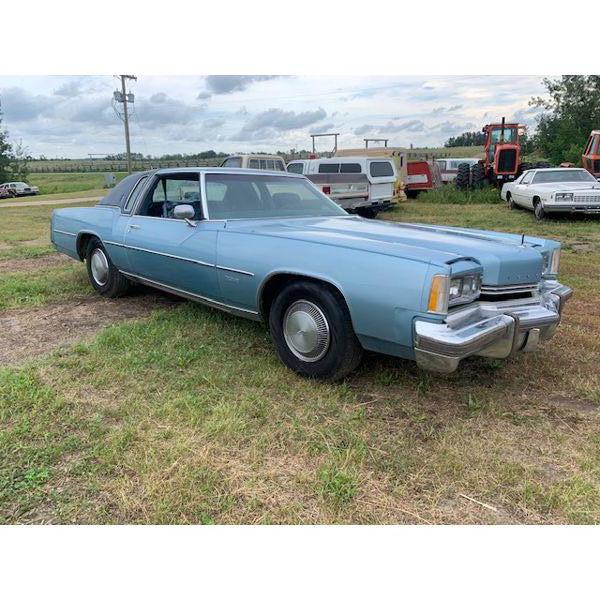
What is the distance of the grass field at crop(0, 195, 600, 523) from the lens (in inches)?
85.1

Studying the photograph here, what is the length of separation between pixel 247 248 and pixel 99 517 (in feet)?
6.37

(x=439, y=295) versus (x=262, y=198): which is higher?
(x=262, y=198)

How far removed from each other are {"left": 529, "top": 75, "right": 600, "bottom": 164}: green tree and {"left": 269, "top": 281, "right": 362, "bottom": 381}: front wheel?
28846 mm

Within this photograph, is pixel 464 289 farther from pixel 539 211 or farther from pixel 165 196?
pixel 539 211

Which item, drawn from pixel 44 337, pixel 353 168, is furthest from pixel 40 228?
pixel 44 337

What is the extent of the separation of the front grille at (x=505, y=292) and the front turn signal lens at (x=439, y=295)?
48 cm

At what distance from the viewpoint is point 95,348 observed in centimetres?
379

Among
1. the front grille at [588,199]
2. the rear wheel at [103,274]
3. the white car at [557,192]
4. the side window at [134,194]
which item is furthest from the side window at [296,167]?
the side window at [134,194]

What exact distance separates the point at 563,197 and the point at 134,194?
Result: 942cm

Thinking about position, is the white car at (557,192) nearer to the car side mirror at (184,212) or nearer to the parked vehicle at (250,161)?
the parked vehicle at (250,161)

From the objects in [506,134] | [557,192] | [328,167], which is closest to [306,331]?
[557,192]

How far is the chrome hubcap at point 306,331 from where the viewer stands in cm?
312

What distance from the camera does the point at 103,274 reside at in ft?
17.4

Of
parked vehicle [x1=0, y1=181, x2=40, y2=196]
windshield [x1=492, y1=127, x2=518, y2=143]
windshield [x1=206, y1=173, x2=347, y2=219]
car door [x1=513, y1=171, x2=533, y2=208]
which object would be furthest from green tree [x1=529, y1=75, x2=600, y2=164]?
parked vehicle [x1=0, y1=181, x2=40, y2=196]
